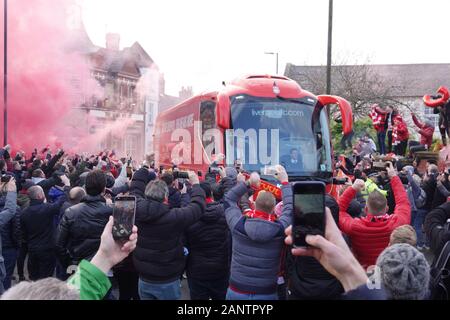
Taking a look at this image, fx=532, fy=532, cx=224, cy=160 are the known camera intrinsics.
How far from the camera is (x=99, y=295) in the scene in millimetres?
2318

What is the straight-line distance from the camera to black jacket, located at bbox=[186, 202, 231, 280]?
5551 millimetres

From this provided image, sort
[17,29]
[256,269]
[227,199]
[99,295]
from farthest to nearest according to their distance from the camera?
1. [17,29]
2. [227,199]
3. [256,269]
4. [99,295]

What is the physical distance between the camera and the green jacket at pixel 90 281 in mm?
2270

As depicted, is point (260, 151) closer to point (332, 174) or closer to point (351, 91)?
point (332, 174)

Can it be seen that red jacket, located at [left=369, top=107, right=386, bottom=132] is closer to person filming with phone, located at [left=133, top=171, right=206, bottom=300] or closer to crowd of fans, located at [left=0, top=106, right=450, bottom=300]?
crowd of fans, located at [left=0, top=106, right=450, bottom=300]

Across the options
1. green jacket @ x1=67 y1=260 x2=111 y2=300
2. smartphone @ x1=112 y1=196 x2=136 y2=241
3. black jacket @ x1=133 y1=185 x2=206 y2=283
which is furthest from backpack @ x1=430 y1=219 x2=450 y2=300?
black jacket @ x1=133 y1=185 x2=206 y2=283

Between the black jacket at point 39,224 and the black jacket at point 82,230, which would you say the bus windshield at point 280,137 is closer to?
the black jacket at point 39,224

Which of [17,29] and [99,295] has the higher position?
[17,29]

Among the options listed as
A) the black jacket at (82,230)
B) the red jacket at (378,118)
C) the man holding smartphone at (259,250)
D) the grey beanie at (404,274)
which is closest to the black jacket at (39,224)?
the black jacket at (82,230)

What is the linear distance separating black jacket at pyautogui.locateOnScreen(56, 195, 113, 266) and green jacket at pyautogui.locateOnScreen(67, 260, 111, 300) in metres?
2.95

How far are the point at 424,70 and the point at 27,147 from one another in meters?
46.4

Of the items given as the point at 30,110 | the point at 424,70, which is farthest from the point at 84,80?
the point at 424,70

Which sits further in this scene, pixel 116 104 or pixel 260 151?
pixel 116 104

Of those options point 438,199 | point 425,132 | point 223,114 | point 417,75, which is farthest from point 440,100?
point 417,75
